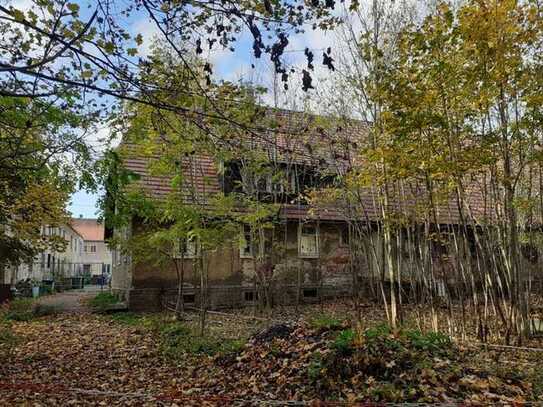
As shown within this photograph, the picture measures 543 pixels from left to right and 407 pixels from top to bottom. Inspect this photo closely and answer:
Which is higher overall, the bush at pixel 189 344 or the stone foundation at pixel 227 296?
the stone foundation at pixel 227 296

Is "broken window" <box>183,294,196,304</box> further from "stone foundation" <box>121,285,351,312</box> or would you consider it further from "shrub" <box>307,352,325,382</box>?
"shrub" <box>307,352,325,382</box>

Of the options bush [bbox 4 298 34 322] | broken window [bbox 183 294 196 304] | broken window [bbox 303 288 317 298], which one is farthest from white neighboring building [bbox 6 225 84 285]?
broken window [bbox 303 288 317 298]

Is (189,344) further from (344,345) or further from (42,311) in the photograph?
(42,311)

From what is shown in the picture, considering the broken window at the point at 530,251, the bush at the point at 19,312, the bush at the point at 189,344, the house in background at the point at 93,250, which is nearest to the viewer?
the bush at the point at 189,344

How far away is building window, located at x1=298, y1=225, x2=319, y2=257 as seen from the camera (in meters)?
18.7

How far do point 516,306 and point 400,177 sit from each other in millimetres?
3231

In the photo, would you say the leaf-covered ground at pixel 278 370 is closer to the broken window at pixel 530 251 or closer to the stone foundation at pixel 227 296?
the broken window at pixel 530 251

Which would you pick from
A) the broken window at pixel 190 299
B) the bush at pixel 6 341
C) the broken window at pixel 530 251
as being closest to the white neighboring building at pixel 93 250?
the broken window at pixel 190 299

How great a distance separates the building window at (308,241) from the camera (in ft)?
61.4

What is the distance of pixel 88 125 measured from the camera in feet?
21.6

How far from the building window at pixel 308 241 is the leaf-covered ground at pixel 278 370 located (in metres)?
8.48

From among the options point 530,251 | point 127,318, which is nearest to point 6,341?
point 127,318

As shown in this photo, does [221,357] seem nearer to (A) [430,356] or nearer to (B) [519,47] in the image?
(A) [430,356]

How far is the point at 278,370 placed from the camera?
702 centimetres
